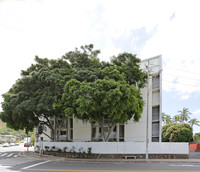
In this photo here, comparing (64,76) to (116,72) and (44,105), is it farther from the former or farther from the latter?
(116,72)

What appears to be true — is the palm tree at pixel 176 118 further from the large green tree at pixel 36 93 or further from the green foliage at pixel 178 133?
the large green tree at pixel 36 93

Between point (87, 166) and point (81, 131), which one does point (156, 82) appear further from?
point (87, 166)

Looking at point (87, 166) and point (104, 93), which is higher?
point (104, 93)

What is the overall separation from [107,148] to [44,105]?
8.39m

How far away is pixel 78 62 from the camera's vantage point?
31.4m

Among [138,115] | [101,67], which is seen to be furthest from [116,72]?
[138,115]

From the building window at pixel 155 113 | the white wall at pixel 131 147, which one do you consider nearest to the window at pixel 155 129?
the building window at pixel 155 113

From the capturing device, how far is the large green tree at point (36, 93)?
27.0 meters

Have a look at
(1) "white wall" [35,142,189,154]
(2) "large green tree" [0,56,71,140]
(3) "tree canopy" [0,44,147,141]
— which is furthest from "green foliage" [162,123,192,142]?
(2) "large green tree" [0,56,71,140]

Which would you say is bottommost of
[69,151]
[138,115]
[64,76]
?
[69,151]

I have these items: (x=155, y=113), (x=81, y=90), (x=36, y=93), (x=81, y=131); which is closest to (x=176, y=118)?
(x=81, y=131)

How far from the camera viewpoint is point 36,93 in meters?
29.4

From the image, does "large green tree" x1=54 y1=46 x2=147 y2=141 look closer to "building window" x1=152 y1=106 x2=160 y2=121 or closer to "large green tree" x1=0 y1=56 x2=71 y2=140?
"large green tree" x1=0 y1=56 x2=71 y2=140

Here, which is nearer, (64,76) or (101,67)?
(64,76)
